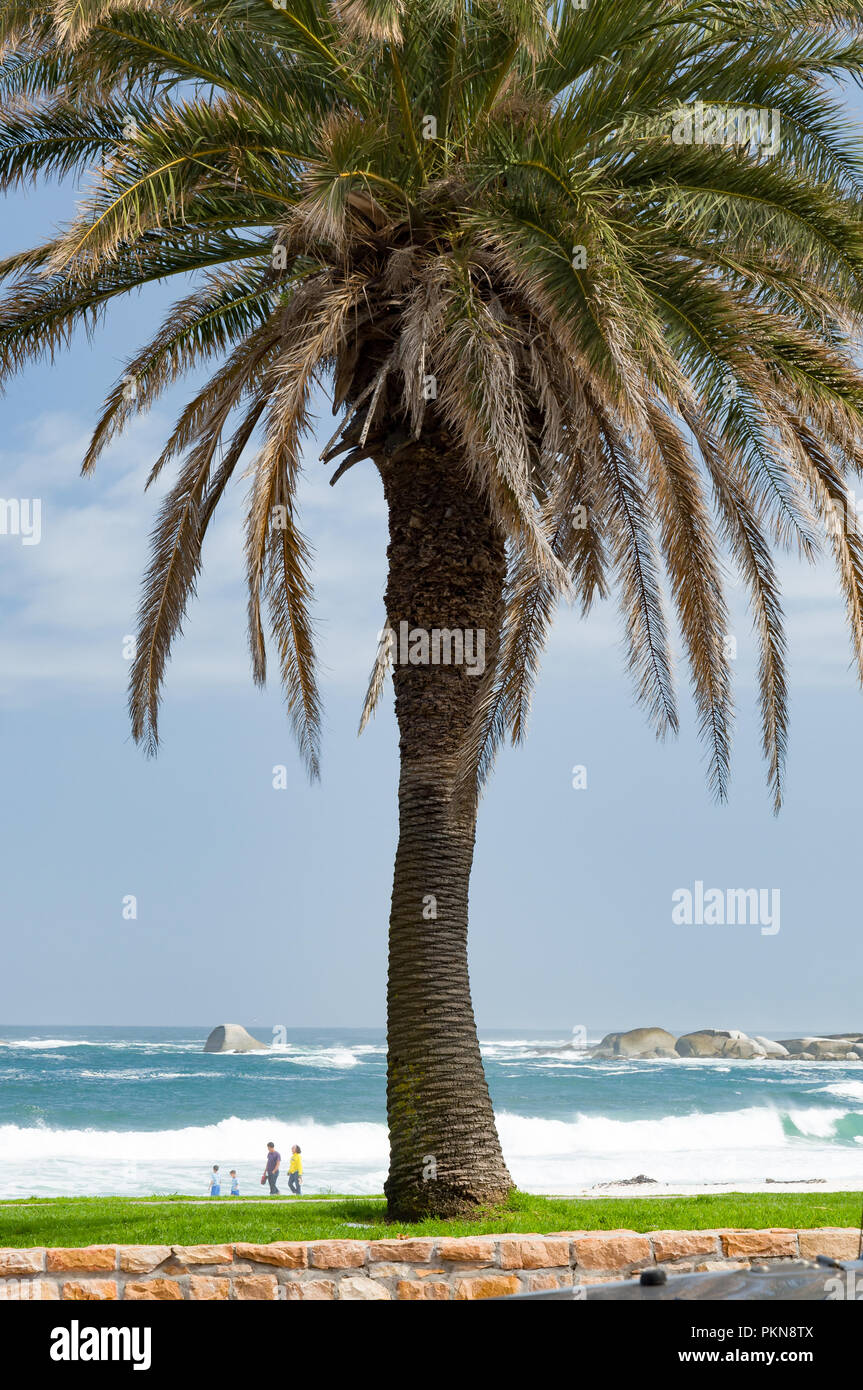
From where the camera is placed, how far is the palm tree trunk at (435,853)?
10.0 m

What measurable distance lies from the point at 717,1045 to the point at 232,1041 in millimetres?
27090

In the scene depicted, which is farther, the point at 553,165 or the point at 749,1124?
the point at 749,1124

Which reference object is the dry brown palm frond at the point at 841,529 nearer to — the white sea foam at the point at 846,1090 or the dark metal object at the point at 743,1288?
the dark metal object at the point at 743,1288

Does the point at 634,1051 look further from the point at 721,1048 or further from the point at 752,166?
the point at 752,166

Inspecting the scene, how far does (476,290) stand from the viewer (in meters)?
9.98

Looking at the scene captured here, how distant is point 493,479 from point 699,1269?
543 centimetres

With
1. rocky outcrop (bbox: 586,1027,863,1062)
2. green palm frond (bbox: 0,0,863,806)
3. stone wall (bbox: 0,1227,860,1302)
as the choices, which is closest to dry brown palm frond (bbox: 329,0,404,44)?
green palm frond (bbox: 0,0,863,806)

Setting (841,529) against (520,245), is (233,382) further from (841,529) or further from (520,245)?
(841,529)

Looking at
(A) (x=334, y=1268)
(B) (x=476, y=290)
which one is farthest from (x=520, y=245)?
(A) (x=334, y=1268)

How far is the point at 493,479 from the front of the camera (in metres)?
9.07

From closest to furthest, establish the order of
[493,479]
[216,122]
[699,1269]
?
[699,1269] < [493,479] < [216,122]

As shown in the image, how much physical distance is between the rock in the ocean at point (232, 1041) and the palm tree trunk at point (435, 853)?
62.0 meters
